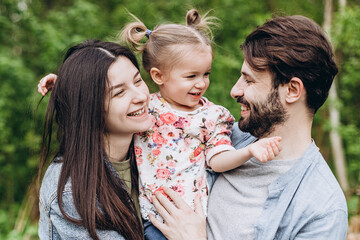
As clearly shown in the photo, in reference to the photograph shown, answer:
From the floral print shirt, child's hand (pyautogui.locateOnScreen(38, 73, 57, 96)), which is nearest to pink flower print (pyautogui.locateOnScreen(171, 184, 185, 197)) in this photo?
the floral print shirt

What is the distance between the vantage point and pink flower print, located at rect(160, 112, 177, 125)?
230 centimetres

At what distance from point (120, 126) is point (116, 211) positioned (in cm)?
46

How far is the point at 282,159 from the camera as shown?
2170 millimetres

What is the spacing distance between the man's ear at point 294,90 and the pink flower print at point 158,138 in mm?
747

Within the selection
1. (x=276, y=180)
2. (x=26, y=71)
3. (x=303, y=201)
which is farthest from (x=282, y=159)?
(x=26, y=71)

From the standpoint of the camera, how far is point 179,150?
226 centimetres

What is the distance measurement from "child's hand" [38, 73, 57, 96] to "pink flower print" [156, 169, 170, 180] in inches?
32.6

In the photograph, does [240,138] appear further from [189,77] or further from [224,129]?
[189,77]

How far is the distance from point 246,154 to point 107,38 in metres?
2.82

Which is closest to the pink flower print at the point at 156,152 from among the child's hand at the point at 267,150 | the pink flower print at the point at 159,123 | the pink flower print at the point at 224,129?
the pink flower print at the point at 159,123

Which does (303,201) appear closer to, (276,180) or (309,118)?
(276,180)

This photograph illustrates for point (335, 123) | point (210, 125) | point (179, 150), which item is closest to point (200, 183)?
point (179, 150)

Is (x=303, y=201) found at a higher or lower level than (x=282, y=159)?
lower

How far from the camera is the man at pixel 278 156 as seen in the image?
6.55 ft
